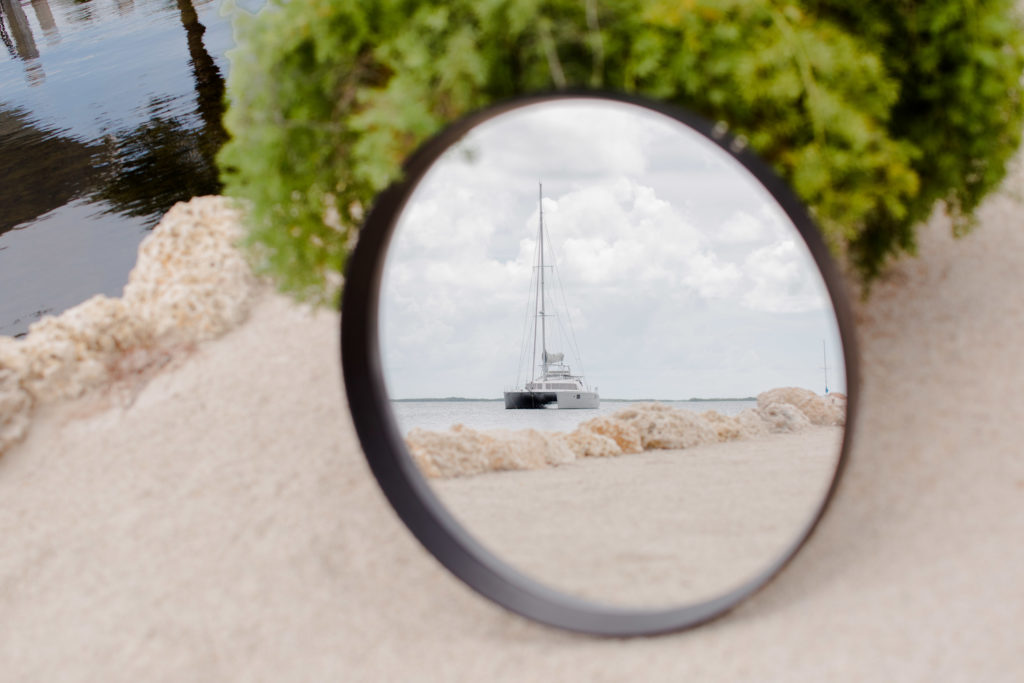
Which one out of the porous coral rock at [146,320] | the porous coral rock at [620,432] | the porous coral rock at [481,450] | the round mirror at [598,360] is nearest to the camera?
the round mirror at [598,360]

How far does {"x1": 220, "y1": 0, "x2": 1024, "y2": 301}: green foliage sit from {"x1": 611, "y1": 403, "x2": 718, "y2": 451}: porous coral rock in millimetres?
1431

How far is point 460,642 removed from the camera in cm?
184

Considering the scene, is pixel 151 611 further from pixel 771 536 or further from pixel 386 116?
pixel 771 536

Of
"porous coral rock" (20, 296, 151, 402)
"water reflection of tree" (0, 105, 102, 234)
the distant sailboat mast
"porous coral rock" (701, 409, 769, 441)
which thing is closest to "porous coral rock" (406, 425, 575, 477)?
the distant sailboat mast

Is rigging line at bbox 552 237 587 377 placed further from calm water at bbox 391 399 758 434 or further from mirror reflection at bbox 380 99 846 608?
calm water at bbox 391 399 758 434

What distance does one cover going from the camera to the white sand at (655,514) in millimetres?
1997

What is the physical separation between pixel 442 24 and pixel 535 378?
2.03 metres

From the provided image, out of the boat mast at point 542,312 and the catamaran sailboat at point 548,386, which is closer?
the boat mast at point 542,312

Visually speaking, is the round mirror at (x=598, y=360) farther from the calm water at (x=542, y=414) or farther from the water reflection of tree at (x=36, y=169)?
the water reflection of tree at (x=36, y=169)

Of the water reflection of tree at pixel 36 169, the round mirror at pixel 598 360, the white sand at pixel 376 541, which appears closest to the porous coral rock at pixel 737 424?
the round mirror at pixel 598 360

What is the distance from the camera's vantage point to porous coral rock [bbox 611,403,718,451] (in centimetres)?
346

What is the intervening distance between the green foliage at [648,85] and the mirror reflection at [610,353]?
305mm

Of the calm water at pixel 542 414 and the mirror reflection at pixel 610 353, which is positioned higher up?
the mirror reflection at pixel 610 353

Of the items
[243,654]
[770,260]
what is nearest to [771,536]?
[770,260]
